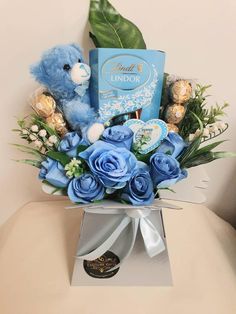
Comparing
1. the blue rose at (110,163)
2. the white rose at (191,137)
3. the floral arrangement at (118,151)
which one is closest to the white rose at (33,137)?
the floral arrangement at (118,151)

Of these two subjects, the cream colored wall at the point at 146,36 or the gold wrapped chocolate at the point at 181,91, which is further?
the cream colored wall at the point at 146,36

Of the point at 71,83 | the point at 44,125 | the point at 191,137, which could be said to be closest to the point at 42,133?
the point at 44,125

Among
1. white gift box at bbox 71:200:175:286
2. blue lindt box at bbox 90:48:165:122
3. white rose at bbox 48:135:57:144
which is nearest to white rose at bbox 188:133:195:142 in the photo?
blue lindt box at bbox 90:48:165:122

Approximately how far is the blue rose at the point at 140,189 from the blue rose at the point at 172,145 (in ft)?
0.24

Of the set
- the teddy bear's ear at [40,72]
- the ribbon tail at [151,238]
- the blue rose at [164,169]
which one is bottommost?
the ribbon tail at [151,238]

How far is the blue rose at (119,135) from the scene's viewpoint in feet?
2.05

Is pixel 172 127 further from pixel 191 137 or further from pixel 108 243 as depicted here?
pixel 108 243

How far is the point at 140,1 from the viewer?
2.53 feet

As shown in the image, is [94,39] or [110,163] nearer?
[110,163]

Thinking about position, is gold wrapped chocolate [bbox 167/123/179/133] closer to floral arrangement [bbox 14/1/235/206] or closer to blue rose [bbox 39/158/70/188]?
floral arrangement [bbox 14/1/235/206]

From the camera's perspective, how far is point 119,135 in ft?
2.04

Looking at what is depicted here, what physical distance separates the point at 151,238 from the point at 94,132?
0.97 feet

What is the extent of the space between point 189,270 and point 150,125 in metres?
0.43

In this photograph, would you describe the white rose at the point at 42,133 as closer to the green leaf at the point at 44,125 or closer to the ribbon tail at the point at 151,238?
the green leaf at the point at 44,125
